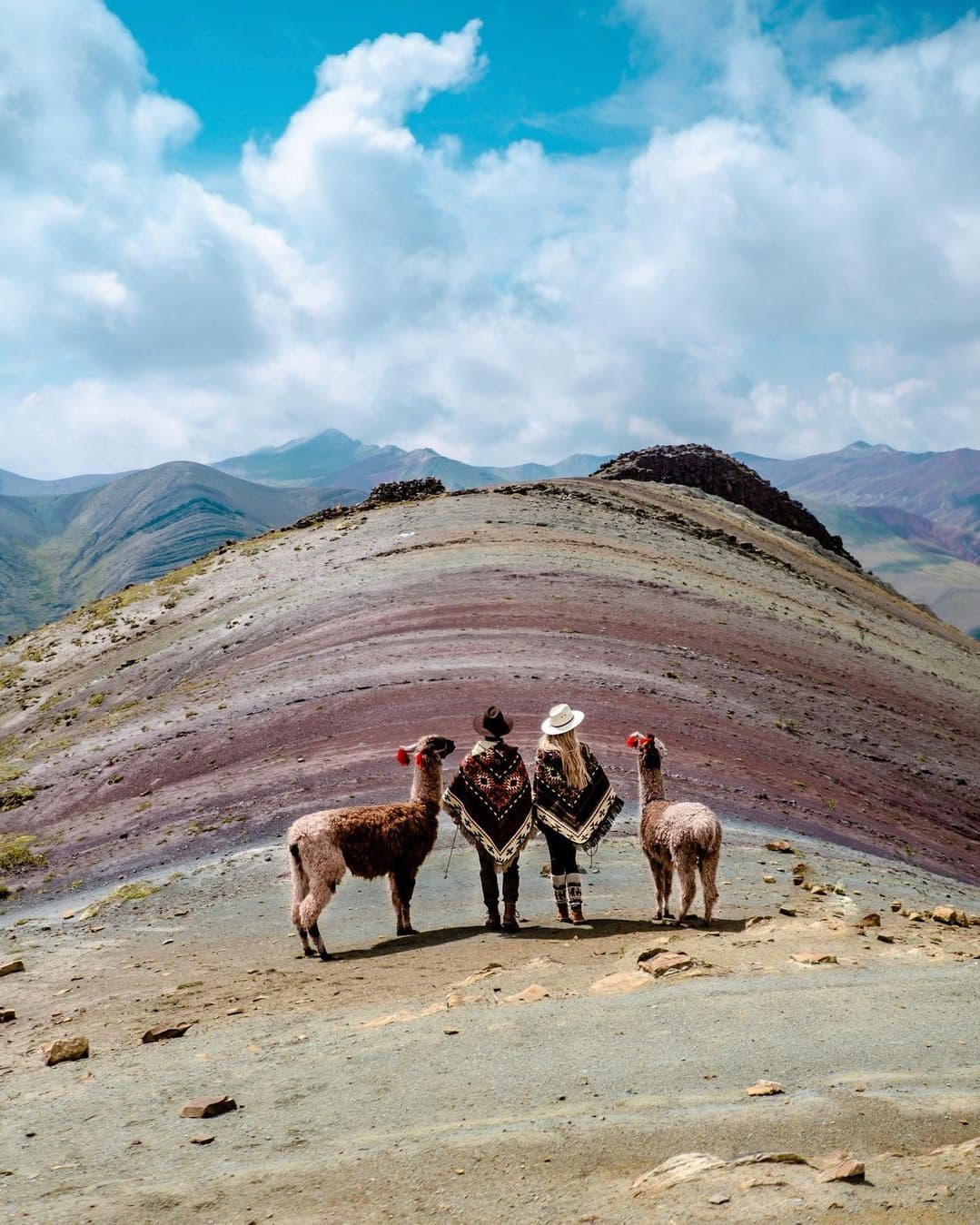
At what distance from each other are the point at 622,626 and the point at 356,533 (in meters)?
17.3

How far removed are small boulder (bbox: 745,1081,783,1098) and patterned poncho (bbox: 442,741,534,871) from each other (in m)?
4.77

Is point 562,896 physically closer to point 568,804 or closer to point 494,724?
point 568,804

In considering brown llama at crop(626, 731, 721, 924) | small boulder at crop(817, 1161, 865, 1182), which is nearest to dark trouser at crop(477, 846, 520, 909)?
brown llama at crop(626, 731, 721, 924)

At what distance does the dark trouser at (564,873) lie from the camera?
10.2 metres

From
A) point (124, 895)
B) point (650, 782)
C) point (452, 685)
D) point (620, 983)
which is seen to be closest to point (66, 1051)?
point (620, 983)

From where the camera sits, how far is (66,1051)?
7223 mm

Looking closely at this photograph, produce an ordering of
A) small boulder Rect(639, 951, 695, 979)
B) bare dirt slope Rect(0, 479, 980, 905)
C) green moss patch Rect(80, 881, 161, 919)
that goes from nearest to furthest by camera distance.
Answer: small boulder Rect(639, 951, 695, 979) < green moss patch Rect(80, 881, 161, 919) < bare dirt slope Rect(0, 479, 980, 905)

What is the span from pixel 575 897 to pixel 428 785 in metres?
1.95

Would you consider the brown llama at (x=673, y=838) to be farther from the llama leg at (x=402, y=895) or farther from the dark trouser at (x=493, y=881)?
the llama leg at (x=402, y=895)

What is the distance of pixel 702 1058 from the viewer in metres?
5.90

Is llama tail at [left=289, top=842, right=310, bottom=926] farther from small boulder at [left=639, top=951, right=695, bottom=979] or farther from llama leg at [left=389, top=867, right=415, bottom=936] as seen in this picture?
small boulder at [left=639, top=951, right=695, bottom=979]

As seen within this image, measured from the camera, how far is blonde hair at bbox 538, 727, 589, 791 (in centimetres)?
1026

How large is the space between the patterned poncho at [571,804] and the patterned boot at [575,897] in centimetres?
37

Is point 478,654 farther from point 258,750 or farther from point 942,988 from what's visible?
point 942,988
